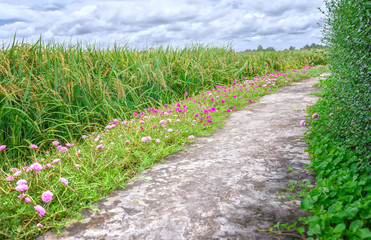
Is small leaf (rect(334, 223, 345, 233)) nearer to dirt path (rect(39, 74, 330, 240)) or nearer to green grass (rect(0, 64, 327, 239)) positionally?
dirt path (rect(39, 74, 330, 240))

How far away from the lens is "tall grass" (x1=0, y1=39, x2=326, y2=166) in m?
4.34

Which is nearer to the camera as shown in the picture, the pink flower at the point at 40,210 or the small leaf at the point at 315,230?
the small leaf at the point at 315,230

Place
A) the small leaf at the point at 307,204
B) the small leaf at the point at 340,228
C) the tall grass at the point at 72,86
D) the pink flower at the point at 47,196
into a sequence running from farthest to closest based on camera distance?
the tall grass at the point at 72,86
the pink flower at the point at 47,196
the small leaf at the point at 307,204
the small leaf at the point at 340,228

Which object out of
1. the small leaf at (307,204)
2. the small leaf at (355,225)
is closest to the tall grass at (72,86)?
the small leaf at (307,204)

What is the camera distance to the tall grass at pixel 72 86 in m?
4.34

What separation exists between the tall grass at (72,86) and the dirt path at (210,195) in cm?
173

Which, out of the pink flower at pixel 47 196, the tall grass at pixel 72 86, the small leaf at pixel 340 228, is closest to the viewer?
the small leaf at pixel 340 228

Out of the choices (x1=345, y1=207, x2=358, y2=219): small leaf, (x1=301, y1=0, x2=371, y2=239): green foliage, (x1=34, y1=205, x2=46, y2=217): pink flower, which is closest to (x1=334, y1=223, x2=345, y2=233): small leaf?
(x1=301, y1=0, x2=371, y2=239): green foliage

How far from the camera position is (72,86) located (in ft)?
15.7

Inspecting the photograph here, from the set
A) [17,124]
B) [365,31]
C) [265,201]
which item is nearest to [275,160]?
[265,201]

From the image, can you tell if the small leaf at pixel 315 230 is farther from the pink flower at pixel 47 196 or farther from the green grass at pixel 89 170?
the pink flower at pixel 47 196

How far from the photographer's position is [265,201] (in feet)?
8.04

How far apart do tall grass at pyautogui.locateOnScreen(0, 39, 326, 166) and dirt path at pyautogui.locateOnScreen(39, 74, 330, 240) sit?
1.73 m

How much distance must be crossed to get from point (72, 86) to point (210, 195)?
3.23 meters
